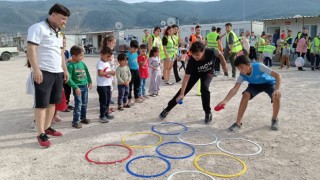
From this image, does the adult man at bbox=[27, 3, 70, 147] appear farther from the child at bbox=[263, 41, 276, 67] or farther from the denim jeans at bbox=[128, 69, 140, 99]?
the child at bbox=[263, 41, 276, 67]

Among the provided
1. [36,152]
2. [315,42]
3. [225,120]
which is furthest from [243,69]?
[315,42]

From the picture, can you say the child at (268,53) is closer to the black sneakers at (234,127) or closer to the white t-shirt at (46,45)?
the black sneakers at (234,127)

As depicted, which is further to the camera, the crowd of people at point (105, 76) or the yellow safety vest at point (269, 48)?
the yellow safety vest at point (269, 48)

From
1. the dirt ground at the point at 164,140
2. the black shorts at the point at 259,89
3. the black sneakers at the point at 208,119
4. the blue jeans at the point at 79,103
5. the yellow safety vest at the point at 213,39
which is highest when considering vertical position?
the yellow safety vest at the point at 213,39

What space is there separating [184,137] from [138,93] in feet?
9.95

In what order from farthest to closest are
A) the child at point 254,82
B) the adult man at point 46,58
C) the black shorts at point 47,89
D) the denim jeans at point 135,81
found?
the denim jeans at point 135,81
the child at point 254,82
the black shorts at point 47,89
the adult man at point 46,58

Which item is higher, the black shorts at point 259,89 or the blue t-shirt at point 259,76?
the blue t-shirt at point 259,76

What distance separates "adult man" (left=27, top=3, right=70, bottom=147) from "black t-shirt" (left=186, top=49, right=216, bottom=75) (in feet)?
8.47

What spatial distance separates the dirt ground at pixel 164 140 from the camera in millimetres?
3826

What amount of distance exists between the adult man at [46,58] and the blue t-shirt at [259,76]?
333cm

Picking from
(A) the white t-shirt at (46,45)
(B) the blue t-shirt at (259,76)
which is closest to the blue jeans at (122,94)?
(A) the white t-shirt at (46,45)

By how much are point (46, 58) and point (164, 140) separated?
243cm

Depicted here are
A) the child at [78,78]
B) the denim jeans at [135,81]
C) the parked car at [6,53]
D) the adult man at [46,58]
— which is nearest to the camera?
the adult man at [46,58]

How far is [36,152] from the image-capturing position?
446 cm
